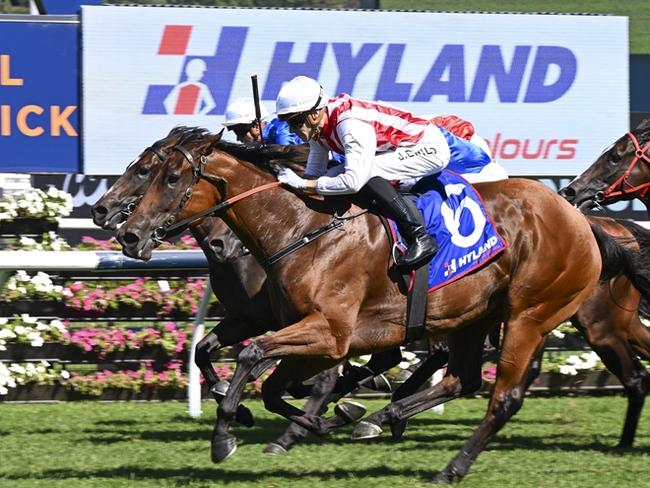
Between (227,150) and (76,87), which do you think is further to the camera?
(76,87)

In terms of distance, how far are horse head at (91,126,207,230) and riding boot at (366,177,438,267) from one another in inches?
32.8

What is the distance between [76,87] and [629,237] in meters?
5.72

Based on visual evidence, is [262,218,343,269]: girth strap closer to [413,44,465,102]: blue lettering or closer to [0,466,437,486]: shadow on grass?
[0,466,437,486]: shadow on grass

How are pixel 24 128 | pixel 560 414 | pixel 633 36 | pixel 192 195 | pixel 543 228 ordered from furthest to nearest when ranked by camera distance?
pixel 633 36 < pixel 24 128 < pixel 560 414 < pixel 543 228 < pixel 192 195

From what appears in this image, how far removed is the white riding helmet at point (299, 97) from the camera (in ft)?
16.6

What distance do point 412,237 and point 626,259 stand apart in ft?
4.74

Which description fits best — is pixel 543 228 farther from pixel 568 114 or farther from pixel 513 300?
pixel 568 114

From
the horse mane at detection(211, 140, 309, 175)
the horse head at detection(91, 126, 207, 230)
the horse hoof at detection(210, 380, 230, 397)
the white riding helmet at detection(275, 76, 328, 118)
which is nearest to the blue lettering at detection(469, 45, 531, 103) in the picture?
the horse hoof at detection(210, 380, 230, 397)

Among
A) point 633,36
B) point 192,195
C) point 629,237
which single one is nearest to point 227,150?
point 192,195

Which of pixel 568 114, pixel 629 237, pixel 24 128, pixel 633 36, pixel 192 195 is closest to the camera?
pixel 192 195

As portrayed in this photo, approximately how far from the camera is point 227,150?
17.6ft

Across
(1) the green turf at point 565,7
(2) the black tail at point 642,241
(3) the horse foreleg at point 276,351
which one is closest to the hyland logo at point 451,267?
(3) the horse foreleg at point 276,351

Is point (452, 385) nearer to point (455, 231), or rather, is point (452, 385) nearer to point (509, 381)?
point (509, 381)

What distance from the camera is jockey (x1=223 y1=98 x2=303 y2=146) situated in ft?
22.2
